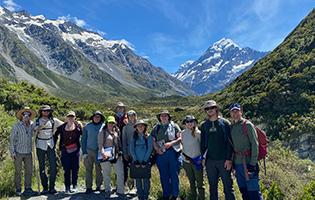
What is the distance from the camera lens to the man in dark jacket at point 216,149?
7.27m

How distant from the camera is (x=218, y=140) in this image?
729cm

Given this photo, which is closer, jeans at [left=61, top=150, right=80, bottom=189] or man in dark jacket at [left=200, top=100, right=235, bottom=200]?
man in dark jacket at [left=200, top=100, right=235, bottom=200]

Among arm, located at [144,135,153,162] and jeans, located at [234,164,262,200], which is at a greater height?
arm, located at [144,135,153,162]

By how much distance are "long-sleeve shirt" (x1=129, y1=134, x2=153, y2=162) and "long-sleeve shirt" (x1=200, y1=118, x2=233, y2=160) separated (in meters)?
1.44

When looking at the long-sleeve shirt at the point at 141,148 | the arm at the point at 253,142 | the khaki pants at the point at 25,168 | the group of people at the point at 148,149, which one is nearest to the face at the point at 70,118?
the group of people at the point at 148,149

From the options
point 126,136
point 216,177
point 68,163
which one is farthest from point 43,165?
point 216,177

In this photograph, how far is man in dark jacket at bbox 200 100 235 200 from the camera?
286 inches

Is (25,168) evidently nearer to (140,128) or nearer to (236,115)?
(140,128)

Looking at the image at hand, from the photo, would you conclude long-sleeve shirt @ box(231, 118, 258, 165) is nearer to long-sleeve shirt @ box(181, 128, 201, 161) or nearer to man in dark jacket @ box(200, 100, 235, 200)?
man in dark jacket @ box(200, 100, 235, 200)

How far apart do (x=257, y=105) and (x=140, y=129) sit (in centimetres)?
2331

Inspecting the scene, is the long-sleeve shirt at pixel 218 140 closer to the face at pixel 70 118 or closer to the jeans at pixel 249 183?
the jeans at pixel 249 183

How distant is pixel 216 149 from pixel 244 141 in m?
0.58

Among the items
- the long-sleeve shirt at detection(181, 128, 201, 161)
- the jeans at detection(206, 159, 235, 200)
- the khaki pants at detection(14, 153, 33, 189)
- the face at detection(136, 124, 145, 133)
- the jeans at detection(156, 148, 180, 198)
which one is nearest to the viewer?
the jeans at detection(206, 159, 235, 200)

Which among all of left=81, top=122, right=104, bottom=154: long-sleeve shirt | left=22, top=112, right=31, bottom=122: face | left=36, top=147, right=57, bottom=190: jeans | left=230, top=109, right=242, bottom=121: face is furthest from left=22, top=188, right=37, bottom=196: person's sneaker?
left=230, top=109, right=242, bottom=121: face
